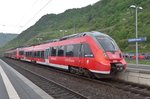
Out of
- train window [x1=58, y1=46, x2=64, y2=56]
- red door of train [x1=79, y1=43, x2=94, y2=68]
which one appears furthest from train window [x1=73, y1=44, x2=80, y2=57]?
train window [x1=58, y1=46, x2=64, y2=56]

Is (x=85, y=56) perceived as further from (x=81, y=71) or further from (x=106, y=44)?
(x=106, y=44)

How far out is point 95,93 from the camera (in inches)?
607

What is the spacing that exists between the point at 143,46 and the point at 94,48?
55.0 meters

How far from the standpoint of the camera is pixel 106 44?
20.7 m

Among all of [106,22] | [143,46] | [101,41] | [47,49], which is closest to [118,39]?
[143,46]

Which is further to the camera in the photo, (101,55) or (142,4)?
(142,4)

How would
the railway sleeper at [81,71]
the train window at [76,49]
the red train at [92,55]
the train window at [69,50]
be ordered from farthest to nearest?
the train window at [69,50]
the train window at [76,49]
the railway sleeper at [81,71]
the red train at [92,55]

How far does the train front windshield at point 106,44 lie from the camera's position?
66.8 ft

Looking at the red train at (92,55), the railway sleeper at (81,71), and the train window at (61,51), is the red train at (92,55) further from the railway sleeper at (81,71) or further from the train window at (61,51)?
the train window at (61,51)

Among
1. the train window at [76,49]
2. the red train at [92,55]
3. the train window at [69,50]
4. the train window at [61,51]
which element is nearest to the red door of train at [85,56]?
the red train at [92,55]

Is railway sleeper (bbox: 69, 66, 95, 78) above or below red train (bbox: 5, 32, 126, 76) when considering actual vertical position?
below

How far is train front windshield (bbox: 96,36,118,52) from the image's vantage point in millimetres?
20358

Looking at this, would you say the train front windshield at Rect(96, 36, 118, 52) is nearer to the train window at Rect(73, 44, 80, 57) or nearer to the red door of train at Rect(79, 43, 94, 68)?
the red door of train at Rect(79, 43, 94, 68)

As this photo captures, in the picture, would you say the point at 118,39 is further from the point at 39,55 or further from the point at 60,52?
the point at 60,52
